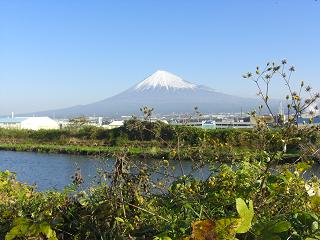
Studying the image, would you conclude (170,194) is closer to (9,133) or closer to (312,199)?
(312,199)

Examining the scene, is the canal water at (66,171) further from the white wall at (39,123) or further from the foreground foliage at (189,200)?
the white wall at (39,123)

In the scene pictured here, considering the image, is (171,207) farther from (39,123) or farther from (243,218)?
(39,123)

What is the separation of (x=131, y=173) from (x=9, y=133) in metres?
36.8

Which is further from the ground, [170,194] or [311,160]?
[311,160]

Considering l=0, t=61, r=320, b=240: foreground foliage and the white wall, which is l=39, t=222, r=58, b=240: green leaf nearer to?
l=0, t=61, r=320, b=240: foreground foliage

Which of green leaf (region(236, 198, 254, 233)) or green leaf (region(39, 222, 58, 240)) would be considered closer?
green leaf (region(236, 198, 254, 233))

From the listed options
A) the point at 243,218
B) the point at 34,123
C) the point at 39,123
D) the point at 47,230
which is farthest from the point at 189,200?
the point at 39,123

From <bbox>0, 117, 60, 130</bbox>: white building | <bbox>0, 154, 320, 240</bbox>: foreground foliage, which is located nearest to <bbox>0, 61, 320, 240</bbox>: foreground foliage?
<bbox>0, 154, 320, 240</bbox>: foreground foliage

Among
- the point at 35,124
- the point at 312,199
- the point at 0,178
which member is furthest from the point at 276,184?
the point at 35,124

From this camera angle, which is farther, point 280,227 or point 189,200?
point 189,200

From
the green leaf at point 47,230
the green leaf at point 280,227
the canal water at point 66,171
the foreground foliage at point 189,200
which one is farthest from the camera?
the canal water at point 66,171

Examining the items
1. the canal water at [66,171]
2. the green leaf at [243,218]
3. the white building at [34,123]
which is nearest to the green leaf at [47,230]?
the canal water at [66,171]

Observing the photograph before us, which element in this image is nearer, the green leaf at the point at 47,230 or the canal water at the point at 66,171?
the green leaf at the point at 47,230

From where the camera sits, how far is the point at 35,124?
5062 centimetres
